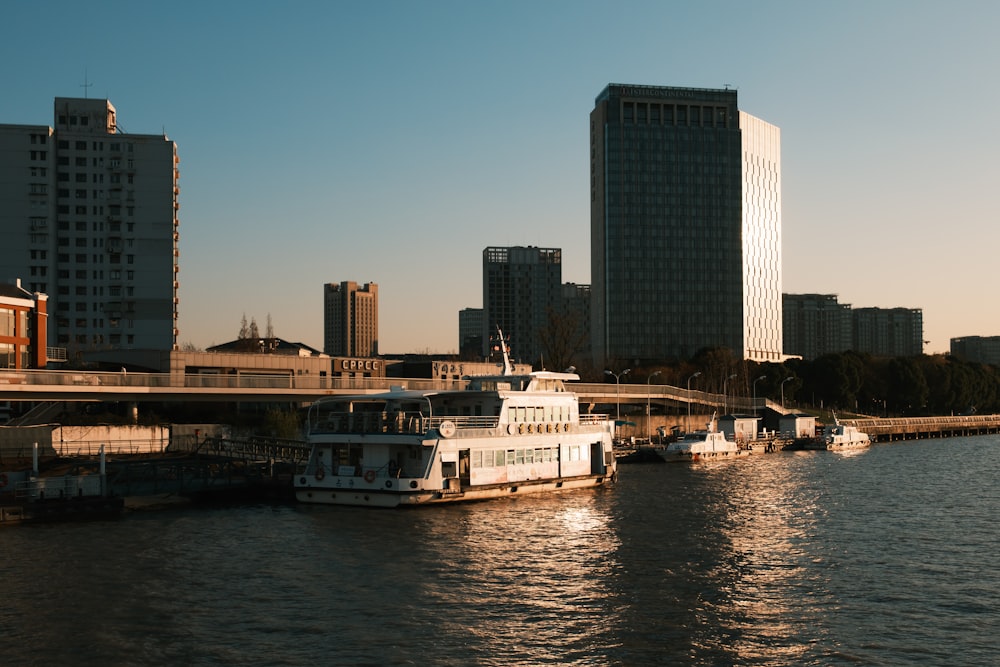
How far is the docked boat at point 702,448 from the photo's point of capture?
10300 centimetres

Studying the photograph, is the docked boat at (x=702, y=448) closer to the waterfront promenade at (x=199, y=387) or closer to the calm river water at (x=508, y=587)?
the waterfront promenade at (x=199, y=387)

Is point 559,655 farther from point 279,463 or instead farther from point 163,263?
point 163,263

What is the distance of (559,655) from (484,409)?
120 feet

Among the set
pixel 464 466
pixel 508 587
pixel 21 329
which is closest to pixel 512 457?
pixel 464 466

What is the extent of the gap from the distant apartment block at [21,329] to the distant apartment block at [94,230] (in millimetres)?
61716

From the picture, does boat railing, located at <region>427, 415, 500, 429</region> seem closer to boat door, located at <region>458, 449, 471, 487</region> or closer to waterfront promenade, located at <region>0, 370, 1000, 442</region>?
boat door, located at <region>458, 449, 471, 487</region>

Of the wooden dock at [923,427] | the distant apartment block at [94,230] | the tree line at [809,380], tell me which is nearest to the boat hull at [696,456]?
the wooden dock at [923,427]

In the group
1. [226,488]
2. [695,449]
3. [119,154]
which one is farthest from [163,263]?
[226,488]

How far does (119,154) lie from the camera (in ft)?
530

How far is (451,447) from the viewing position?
197 ft

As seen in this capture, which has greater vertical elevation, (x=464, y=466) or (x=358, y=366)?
(x=358, y=366)

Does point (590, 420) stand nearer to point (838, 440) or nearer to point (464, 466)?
point (464, 466)

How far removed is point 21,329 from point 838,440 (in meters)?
104

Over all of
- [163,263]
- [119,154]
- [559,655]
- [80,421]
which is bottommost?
[559,655]
